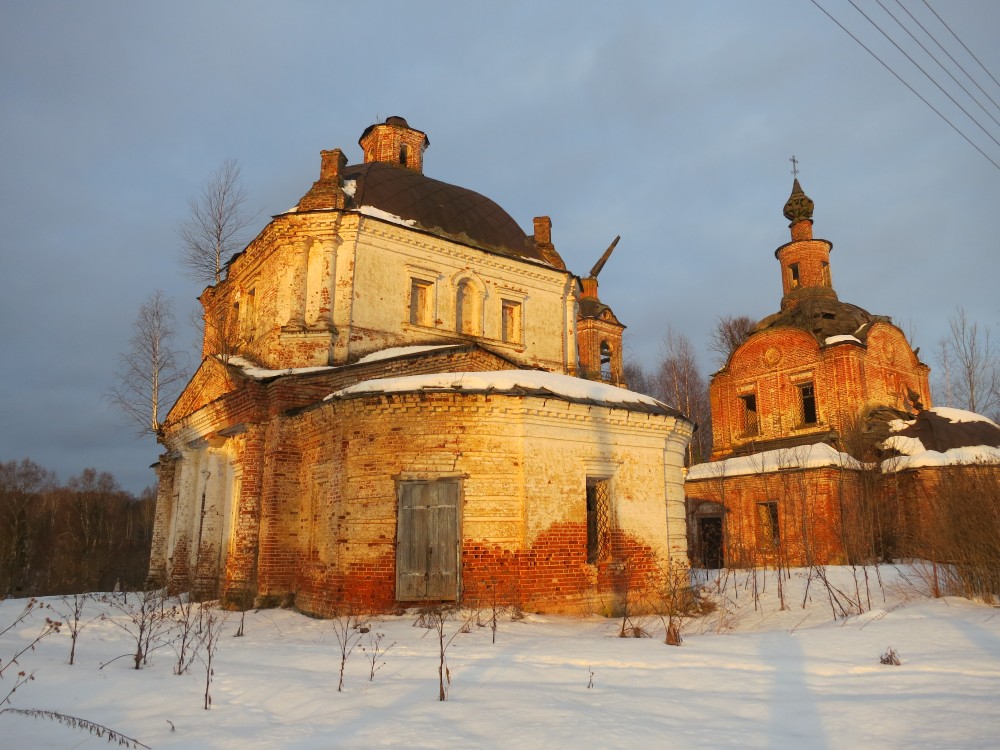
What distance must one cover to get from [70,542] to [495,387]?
3783 cm

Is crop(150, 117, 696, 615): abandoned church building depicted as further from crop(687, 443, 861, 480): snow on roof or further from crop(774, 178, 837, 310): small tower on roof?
crop(774, 178, 837, 310): small tower on roof

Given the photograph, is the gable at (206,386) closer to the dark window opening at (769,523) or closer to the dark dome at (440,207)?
the dark dome at (440,207)

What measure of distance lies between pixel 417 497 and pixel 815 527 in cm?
1463

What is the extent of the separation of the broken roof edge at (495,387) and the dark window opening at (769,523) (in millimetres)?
11976

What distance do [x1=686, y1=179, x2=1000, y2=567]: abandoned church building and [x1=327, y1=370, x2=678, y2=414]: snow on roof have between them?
9265 millimetres

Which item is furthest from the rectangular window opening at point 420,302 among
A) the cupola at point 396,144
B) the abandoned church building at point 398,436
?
the cupola at point 396,144

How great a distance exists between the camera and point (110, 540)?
3828 cm

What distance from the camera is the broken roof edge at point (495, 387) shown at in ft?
36.0

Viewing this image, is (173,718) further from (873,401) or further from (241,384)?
(873,401)

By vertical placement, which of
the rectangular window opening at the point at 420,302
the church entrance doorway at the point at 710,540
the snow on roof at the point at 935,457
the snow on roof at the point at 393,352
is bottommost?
the church entrance doorway at the point at 710,540

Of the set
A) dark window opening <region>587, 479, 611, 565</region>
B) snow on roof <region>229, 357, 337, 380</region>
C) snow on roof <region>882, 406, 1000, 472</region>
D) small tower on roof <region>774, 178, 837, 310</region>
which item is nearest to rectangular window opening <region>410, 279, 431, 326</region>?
snow on roof <region>229, 357, 337, 380</region>

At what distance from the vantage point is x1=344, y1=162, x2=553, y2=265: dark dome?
16.8m

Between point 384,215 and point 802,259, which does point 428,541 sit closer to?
point 384,215

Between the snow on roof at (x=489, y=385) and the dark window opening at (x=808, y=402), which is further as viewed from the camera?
the dark window opening at (x=808, y=402)
